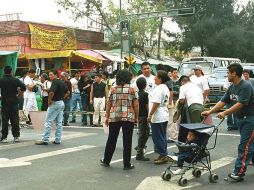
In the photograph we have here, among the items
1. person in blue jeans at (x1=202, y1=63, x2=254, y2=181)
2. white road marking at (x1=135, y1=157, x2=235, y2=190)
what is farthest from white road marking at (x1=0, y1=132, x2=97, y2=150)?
person in blue jeans at (x1=202, y1=63, x2=254, y2=181)

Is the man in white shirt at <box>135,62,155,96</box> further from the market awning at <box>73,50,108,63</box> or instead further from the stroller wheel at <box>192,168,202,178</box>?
the market awning at <box>73,50,108,63</box>

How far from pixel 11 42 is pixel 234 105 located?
78.9ft

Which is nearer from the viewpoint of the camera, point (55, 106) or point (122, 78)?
point (122, 78)

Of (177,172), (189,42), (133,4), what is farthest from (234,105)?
(189,42)

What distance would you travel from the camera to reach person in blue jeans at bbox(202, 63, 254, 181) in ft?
21.6

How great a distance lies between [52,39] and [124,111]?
23444 millimetres

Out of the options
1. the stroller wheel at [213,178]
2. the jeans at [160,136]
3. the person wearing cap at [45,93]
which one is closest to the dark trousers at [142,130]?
the jeans at [160,136]

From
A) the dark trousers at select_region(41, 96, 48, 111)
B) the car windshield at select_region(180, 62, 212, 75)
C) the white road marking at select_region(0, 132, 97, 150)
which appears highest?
the car windshield at select_region(180, 62, 212, 75)

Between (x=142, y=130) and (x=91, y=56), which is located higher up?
(x=91, y=56)

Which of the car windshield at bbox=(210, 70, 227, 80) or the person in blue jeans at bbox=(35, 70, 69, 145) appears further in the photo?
the car windshield at bbox=(210, 70, 227, 80)

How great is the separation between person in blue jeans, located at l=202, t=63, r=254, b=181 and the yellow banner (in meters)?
23.2

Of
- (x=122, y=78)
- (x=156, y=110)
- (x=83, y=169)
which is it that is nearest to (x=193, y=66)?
(x=156, y=110)

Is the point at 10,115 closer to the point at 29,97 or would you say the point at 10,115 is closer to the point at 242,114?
the point at 29,97

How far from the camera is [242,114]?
670 centimetres
